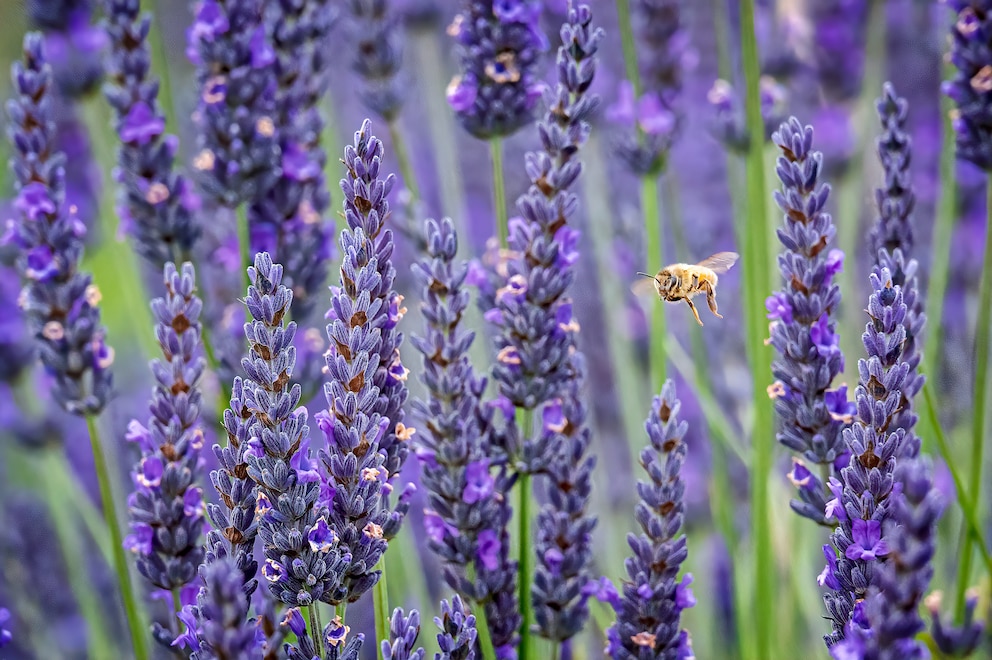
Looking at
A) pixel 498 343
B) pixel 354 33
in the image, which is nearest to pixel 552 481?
pixel 498 343

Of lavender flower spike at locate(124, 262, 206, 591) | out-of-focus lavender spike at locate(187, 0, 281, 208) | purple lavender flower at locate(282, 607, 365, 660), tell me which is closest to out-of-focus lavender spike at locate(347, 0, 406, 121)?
out-of-focus lavender spike at locate(187, 0, 281, 208)

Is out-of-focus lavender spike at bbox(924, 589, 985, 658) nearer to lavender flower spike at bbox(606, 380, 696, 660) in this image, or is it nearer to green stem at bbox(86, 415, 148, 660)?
lavender flower spike at bbox(606, 380, 696, 660)

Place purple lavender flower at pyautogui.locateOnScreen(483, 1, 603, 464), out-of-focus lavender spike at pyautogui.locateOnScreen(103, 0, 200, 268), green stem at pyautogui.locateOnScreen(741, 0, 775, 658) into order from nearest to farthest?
purple lavender flower at pyautogui.locateOnScreen(483, 1, 603, 464) < green stem at pyautogui.locateOnScreen(741, 0, 775, 658) < out-of-focus lavender spike at pyautogui.locateOnScreen(103, 0, 200, 268)

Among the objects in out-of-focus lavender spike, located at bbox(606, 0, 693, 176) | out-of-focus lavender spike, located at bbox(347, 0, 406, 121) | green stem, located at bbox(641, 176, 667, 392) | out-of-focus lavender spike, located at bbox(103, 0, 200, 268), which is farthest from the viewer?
out-of-focus lavender spike, located at bbox(347, 0, 406, 121)

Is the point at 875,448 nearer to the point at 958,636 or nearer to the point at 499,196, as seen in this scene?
the point at 958,636

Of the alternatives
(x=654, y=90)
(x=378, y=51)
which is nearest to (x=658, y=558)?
(x=654, y=90)

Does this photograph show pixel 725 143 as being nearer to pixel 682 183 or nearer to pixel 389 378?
pixel 389 378

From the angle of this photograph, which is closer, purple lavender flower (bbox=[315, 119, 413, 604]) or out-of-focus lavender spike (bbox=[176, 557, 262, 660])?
out-of-focus lavender spike (bbox=[176, 557, 262, 660])
